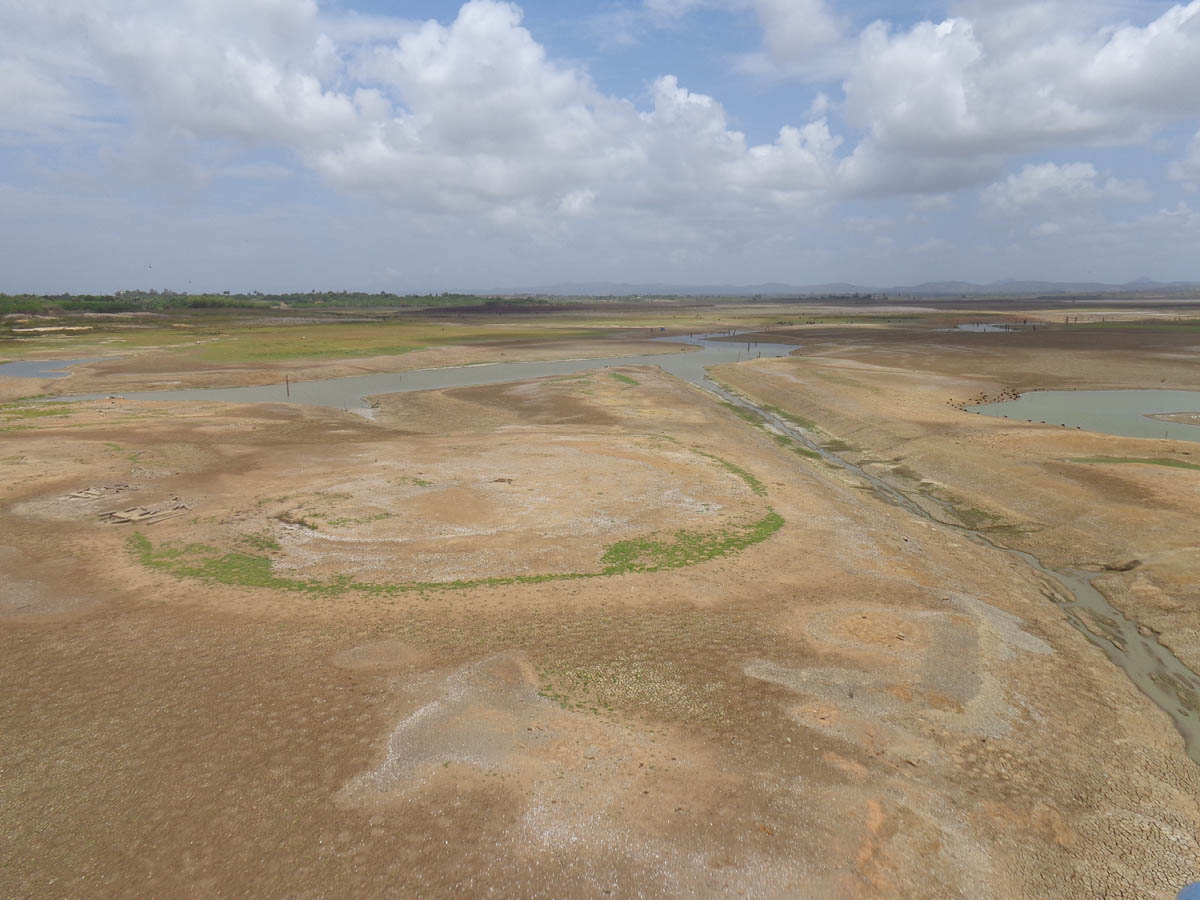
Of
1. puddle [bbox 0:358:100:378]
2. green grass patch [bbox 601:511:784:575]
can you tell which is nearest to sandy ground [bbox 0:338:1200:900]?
green grass patch [bbox 601:511:784:575]

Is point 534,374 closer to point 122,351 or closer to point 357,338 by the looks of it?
point 357,338

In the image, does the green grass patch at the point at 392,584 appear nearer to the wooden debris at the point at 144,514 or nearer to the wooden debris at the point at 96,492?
the wooden debris at the point at 144,514

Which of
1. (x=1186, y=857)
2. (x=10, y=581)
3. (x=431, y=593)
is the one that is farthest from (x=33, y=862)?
(x=1186, y=857)

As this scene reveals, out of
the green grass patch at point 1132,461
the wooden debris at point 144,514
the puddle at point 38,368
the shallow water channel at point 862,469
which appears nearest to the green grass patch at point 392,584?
the wooden debris at point 144,514

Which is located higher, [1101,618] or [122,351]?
[122,351]

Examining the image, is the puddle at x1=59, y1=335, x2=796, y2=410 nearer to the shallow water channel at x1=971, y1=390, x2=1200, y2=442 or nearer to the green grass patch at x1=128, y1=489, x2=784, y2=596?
the shallow water channel at x1=971, y1=390, x2=1200, y2=442

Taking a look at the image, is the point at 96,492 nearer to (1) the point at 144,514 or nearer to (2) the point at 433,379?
(1) the point at 144,514

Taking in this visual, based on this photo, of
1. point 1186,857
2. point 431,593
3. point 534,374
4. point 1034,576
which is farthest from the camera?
point 534,374
